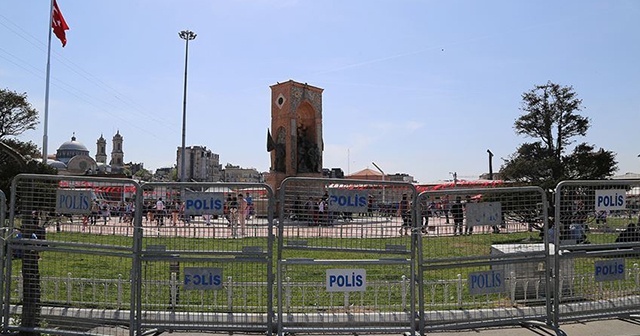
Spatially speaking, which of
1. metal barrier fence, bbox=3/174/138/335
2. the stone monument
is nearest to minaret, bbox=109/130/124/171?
the stone monument

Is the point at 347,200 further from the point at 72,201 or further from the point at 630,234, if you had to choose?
the point at 630,234

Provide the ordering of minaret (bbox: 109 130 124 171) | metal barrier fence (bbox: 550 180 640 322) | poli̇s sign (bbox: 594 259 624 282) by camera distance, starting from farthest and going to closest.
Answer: minaret (bbox: 109 130 124 171)
poli̇s sign (bbox: 594 259 624 282)
metal barrier fence (bbox: 550 180 640 322)

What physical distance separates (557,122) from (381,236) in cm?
3092

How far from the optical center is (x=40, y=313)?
221 inches

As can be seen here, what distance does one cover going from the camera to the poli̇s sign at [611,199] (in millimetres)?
6148

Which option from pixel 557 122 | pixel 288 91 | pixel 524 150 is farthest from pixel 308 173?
pixel 557 122

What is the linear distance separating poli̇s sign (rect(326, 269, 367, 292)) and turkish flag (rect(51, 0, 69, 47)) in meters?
27.7

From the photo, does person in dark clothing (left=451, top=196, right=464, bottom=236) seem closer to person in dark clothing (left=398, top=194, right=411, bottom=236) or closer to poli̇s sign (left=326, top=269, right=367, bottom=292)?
person in dark clothing (left=398, top=194, right=411, bottom=236)

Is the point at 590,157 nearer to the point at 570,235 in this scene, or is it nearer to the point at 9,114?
the point at 570,235

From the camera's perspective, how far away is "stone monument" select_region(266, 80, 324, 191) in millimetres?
33969

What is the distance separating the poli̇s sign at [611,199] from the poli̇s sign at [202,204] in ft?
16.0

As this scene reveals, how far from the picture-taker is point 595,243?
20.3 ft

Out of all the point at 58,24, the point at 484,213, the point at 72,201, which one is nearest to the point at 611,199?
the point at 484,213

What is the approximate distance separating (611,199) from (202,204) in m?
5.29
